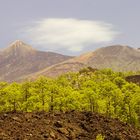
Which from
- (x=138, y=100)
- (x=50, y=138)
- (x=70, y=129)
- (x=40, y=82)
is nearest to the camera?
(x=50, y=138)

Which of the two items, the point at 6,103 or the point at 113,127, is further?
the point at 6,103

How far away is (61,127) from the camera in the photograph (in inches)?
1761

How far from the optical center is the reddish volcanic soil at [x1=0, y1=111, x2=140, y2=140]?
40.9 meters

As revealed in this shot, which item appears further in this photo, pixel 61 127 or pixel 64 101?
pixel 64 101

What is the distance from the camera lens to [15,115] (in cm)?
4647

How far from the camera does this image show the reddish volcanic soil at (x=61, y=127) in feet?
134

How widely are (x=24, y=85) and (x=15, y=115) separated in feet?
192

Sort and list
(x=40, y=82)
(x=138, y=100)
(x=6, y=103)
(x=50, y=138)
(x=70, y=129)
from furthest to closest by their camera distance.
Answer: (x=40, y=82) < (x=138, y=100) < (x=6, y=103) < (x=70, y=129) < (x=50, y=138)

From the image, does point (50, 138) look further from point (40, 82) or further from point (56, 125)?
point (40, 82)

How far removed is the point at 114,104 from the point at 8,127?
218 feet

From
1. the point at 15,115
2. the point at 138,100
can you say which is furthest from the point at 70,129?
the point at 138,100

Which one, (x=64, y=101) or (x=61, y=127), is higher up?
(x=61, y=127)

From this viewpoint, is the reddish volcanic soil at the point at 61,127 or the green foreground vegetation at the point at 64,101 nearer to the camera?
the reddish volcanic soil at the point at 61,127

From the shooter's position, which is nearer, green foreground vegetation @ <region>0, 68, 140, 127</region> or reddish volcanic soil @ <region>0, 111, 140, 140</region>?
reddish volcanic soil @ <region>0, 111, 140, 140</region>
